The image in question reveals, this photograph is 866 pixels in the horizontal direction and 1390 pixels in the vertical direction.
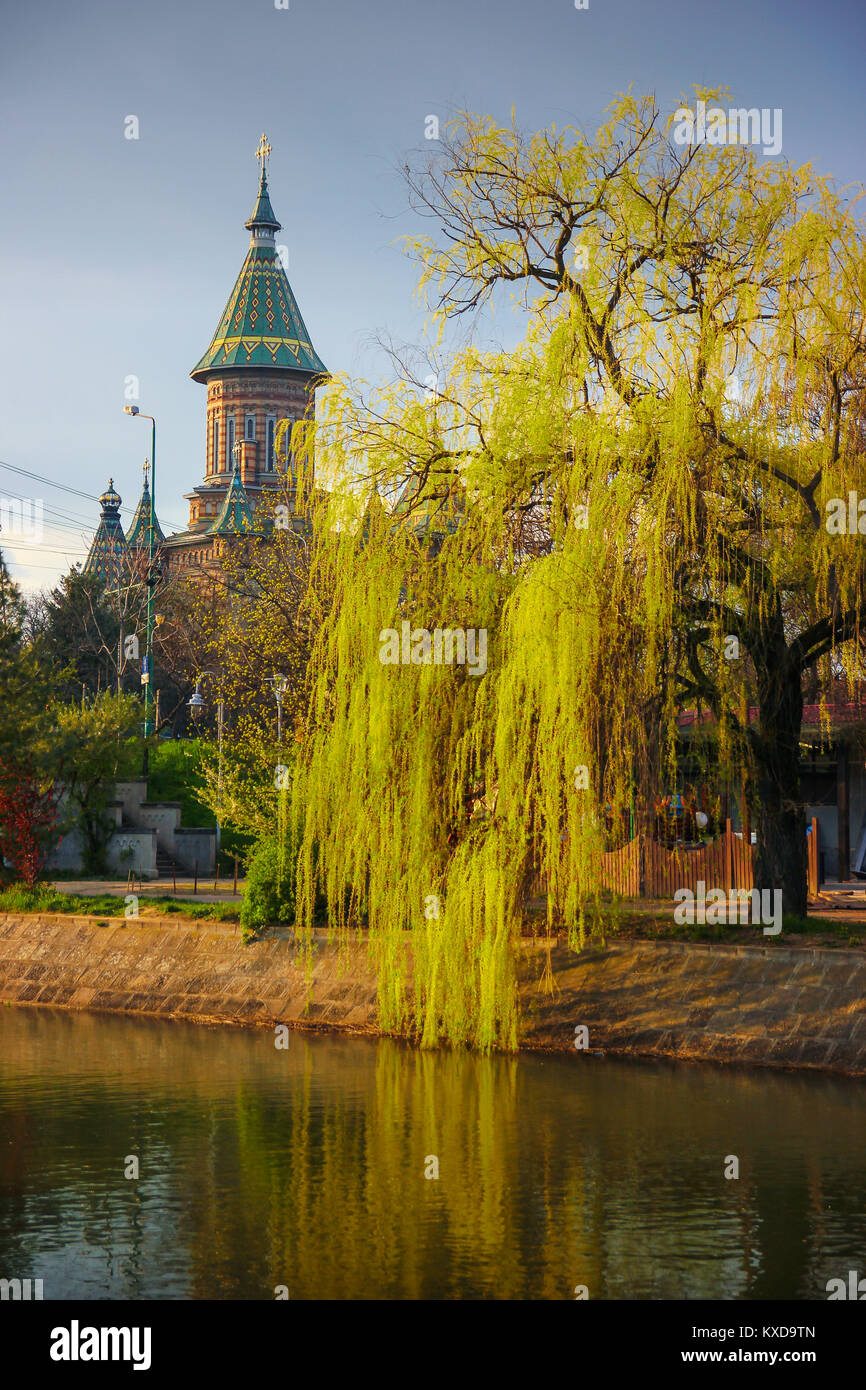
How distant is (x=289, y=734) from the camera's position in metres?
31.0

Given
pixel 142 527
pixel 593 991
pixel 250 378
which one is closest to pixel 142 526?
pixel 142 527

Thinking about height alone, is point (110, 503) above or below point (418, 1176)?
above

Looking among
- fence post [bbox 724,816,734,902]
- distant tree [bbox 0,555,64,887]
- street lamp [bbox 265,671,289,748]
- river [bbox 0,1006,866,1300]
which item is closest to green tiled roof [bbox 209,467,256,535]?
street lamp [bbox 265,671,289,748]

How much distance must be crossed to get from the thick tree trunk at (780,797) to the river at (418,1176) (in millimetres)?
3354

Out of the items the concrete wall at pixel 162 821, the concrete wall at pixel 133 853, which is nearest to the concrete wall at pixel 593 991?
the concrete wall at pixel 133 853

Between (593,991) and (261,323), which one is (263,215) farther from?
(593,991)

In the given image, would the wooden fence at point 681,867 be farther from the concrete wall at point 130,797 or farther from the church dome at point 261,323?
the church dome at point 261,323

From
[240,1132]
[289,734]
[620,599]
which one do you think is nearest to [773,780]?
[620,599]

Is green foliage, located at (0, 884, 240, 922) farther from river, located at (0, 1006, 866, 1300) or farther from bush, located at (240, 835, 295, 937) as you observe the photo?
river, located at (0, 1006, 866, 1300)

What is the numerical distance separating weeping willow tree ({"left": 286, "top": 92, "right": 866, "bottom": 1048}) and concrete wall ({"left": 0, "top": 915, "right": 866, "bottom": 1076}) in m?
0.98

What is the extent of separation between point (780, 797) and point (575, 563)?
4.97 m

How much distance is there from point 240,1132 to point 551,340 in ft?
36.3

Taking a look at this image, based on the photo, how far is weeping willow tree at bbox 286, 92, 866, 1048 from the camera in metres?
20.3

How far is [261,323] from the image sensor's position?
102m
